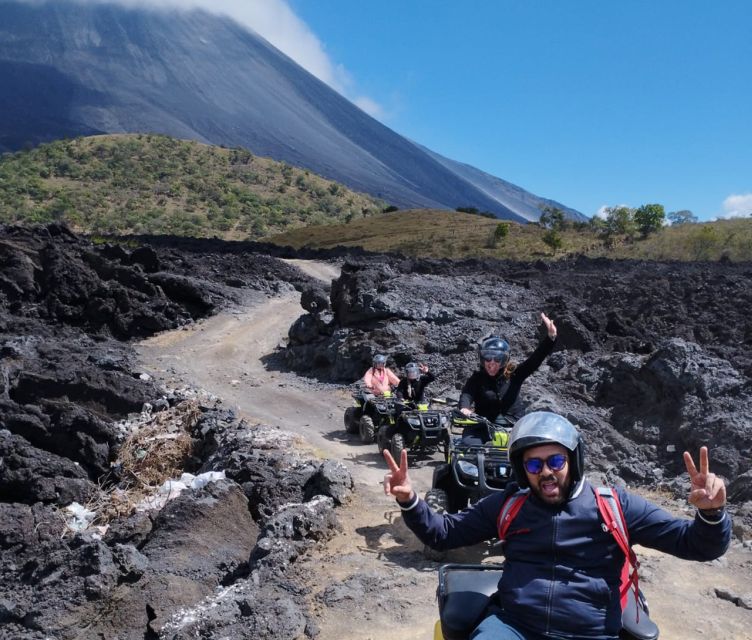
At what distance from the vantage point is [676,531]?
3.23 m

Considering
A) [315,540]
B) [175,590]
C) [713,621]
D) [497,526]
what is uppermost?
[497,526]

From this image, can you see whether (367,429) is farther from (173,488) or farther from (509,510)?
(509,510)

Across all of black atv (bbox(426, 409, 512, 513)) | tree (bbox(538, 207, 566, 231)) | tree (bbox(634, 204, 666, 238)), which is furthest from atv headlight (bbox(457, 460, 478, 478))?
tree (bbox(538, 207, 566, 231))

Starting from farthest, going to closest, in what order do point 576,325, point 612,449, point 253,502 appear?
point 576,325, point 612,449, point 253,502

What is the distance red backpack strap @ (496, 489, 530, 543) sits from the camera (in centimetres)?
344

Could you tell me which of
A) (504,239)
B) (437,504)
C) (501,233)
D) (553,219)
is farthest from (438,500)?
(553,219)

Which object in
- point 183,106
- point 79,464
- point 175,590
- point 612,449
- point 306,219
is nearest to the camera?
point 175,590

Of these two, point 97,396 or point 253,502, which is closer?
point 253,502

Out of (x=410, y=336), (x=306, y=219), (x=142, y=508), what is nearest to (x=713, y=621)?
(x=142, y=508)

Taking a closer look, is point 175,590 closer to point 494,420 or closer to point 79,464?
point 494,420

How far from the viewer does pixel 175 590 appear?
6520 millimetres

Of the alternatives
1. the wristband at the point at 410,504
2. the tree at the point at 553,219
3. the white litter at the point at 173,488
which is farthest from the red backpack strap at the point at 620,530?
the tree at the point at 553,219

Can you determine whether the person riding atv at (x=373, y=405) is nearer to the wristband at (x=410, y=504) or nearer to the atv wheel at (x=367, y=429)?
the atv wheel at (x=367, y=429)

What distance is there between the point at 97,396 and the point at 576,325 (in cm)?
977
